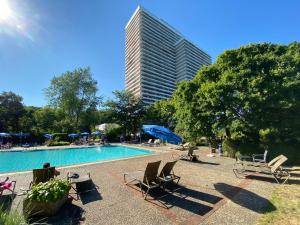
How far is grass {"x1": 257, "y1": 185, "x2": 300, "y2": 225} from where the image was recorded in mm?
4266

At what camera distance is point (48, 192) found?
443 centimetres

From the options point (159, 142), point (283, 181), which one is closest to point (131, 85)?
point (159, 142)

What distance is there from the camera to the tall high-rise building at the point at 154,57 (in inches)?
4587

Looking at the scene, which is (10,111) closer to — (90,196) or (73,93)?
(73,93)

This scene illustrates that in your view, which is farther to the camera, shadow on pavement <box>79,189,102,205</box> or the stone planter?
shadow on pavement <box>79,189,102,205</box>

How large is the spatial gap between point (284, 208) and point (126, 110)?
35.5m

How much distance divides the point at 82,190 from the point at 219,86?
37.4ft

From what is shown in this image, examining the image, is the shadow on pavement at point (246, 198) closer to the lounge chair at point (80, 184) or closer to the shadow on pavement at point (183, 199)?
the shadow on pavement at point (183, 199)

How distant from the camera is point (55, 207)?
4.52m

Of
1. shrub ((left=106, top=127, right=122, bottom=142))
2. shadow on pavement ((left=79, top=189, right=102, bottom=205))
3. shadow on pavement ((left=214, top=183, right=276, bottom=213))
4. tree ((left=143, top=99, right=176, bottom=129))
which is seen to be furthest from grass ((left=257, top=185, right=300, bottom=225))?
shrub ((left=106, top=127, right=122, bottom=142))

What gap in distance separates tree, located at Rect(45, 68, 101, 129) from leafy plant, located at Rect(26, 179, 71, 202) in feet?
133

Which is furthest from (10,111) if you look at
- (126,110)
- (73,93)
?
(126,110)

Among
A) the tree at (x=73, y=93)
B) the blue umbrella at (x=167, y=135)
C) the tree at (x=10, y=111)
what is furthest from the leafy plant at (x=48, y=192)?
the tree at (x=10, y=111)

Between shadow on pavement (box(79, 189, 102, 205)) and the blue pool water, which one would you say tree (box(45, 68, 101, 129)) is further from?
shadow on pavement (box(79, 189, 102, 205))
